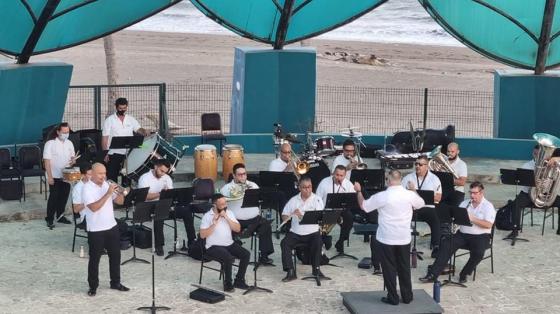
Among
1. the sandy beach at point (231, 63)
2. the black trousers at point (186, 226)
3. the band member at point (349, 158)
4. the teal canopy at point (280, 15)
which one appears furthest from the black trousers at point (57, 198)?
the sandy beach at point (231, 63)

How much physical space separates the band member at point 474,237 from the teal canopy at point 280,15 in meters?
9.43

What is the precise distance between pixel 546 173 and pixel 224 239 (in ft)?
19.8

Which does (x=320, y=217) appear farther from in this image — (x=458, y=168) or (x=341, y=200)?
(x=458, y=168)

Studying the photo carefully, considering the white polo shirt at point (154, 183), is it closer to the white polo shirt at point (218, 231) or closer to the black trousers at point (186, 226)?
the black trousers at point (186, 226)

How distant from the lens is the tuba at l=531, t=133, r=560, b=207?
1905cm

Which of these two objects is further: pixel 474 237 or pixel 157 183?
pixel 157 183

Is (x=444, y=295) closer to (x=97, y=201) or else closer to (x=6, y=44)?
(x=97, y=201)

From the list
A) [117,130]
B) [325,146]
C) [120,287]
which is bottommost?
[120,287]

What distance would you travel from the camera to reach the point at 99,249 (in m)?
16.0

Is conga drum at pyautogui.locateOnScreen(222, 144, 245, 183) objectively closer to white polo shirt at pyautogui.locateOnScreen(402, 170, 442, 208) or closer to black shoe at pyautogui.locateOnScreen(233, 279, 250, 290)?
white polo shirt at pyautogui.locateOnScreen(402, 170, 442, 208)

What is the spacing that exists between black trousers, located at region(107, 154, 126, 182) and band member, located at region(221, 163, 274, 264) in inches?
158

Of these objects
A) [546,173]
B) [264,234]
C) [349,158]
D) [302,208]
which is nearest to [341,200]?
[302,208]

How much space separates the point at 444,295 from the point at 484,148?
9347 millimetres

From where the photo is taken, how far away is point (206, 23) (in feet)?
226
